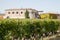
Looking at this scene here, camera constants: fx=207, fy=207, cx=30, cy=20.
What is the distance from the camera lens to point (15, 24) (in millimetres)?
17984

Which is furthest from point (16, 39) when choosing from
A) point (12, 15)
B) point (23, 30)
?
point (12, 15)

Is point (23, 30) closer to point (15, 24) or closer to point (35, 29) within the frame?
point (15, 24)

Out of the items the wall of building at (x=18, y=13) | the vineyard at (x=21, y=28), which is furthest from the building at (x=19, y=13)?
the vineyard at (x=21, y=28)

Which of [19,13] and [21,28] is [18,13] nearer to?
[19,13]

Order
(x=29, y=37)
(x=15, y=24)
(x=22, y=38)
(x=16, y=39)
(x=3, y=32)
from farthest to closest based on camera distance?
(x=29, y=37)
(x=22, y=38)
(x=16, y=39)
(x=15, y=24)
(x=3, y=32)

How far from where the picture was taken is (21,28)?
1983 centimetres

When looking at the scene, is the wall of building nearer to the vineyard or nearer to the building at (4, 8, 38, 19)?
the building at (4, 8, 38, 19)

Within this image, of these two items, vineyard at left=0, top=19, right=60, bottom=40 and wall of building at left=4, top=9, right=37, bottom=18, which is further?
wall of building at left=4, top=9, right=37, bottom=18

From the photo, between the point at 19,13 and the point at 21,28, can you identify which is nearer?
the point at 21,28

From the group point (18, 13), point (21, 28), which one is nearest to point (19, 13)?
point (18, 13)

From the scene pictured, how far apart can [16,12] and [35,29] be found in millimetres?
41713

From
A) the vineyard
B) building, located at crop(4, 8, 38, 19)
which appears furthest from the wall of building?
the vineyard

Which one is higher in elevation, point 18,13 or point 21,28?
point 21,28

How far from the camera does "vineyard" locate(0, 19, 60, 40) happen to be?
1605 cm
